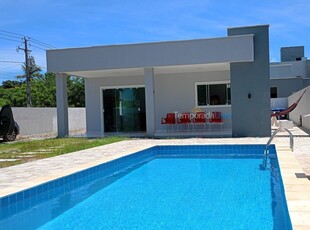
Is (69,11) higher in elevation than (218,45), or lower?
higher

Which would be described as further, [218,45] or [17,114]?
[17,114]

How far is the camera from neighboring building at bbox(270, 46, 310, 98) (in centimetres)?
3372

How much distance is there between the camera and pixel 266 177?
285 inches

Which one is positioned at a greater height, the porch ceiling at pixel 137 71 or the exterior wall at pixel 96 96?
the porch ceiling at pixel 137 71

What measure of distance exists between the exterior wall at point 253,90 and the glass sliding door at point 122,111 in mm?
5367

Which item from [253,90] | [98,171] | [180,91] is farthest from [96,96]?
[98,171]

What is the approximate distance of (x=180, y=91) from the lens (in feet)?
55.2

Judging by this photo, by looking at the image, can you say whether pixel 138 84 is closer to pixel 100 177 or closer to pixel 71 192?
pixel 100 177

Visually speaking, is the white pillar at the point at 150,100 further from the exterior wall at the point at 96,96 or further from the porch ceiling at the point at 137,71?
the exterior wall at the point at 96,96

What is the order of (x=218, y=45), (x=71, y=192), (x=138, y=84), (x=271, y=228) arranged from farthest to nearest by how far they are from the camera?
(x=138, y=84)
(x=218, y=45)
(x=71, y=192)
(x=271, y=228)

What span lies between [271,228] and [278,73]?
3765 centimetres

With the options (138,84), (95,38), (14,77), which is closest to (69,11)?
(138,84)

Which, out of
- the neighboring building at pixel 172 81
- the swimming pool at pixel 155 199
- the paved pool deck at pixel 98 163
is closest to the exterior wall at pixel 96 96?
the neighboring building at pixel 172 81

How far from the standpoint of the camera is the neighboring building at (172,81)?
13289mm
